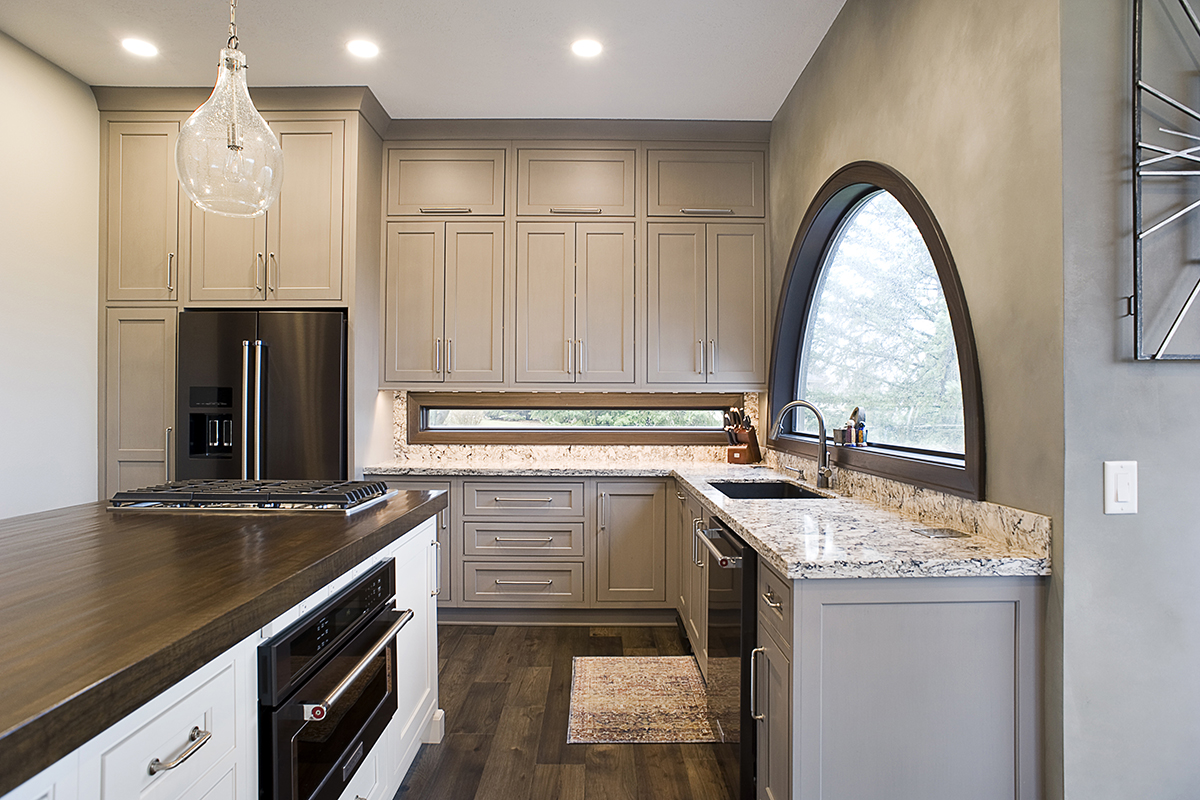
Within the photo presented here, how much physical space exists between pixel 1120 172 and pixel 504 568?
3.07 metres

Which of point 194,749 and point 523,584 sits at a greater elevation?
point 194,749

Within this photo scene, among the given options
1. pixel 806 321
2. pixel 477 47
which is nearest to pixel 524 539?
pixel 806 321

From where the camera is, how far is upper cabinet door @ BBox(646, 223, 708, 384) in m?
3.83

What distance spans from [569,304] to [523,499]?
1122 mm

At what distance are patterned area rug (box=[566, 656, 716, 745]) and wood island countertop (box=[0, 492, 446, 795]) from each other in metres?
1.18

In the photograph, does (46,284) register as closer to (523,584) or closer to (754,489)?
(523,584)

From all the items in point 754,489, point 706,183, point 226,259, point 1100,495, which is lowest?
point 754,489

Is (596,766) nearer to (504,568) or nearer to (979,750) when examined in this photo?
(979,750)

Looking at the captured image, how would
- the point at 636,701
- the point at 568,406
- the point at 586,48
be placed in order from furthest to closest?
the point at 568,406 < the point at 586,48 < the point at 636,701

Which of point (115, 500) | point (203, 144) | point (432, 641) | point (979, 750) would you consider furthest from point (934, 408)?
point (115, 500)

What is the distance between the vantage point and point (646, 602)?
361 cm

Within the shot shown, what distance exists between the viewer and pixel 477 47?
3.01 metres

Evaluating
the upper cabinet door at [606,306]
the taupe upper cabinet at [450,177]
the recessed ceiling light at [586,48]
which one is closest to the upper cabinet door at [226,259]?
the taupe upper cabinet at [450,177]

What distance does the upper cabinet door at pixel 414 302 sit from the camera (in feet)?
12.5
